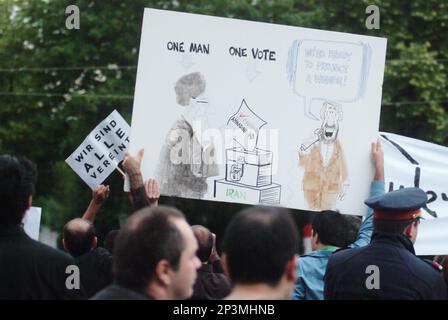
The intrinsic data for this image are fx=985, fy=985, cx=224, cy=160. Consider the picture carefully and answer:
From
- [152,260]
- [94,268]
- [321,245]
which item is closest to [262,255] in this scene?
[152,260]

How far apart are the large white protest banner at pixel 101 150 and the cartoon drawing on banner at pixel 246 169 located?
0.79 meters

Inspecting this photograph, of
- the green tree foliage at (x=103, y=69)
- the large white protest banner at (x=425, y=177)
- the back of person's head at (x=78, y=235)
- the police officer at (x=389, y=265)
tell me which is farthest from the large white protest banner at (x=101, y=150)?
the green tree foliage at (x=103, y=69)

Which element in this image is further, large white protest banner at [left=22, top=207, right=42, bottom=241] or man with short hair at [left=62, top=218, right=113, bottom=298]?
large white protest banner at [left=22, top=207, right=42, bottom=241]

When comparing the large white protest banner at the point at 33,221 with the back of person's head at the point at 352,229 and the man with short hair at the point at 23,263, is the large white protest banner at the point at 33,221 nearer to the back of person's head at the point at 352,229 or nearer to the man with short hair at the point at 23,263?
the back of person's head at the point at 352,229

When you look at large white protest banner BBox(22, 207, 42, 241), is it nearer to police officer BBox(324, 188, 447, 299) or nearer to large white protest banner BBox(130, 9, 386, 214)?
large white protest banner BBox(130, 9, 386, 214)

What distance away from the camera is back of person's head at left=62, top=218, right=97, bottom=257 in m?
6.01

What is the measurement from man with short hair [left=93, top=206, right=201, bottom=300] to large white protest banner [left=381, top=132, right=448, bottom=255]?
129 inches

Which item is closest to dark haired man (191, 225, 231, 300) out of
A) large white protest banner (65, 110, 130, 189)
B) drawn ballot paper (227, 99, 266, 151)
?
drawn ballot paper (227, 99, 266, 151)

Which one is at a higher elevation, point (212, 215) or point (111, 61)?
point (111, 61)
